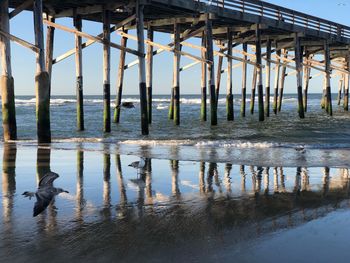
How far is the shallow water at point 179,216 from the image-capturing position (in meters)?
3.88

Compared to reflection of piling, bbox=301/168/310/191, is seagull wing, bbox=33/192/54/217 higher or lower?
higher

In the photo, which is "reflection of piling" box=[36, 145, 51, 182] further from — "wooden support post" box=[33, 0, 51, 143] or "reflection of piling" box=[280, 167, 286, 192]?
"reflection of piling" box=[280, 167, 286, 192]

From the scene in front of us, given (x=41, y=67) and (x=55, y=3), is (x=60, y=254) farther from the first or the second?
(x=55, y=3)

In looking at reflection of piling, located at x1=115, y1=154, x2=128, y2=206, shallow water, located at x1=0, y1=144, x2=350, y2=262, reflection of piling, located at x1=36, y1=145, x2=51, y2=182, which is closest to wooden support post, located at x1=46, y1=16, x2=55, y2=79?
reflection of piling, located at x1=36, y1=145, x2=51, y2=182

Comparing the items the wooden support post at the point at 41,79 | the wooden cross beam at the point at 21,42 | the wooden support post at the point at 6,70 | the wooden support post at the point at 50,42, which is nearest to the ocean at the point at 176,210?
the wooden support post at the point at 41,79

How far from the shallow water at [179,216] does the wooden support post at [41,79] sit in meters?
3.92

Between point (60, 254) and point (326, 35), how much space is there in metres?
25.3

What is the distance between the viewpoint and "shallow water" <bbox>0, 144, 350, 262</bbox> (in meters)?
3.88

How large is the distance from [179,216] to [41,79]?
321 inches

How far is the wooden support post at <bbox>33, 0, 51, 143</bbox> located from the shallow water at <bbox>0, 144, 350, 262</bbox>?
12.8ft

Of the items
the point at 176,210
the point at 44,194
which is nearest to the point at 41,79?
the point at 44,194

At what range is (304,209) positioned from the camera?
5410 mm

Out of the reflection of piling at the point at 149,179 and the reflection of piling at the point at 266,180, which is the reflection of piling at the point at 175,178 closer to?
the reflection of piling at the point at 149,179

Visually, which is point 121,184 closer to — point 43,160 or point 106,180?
point 106,180
